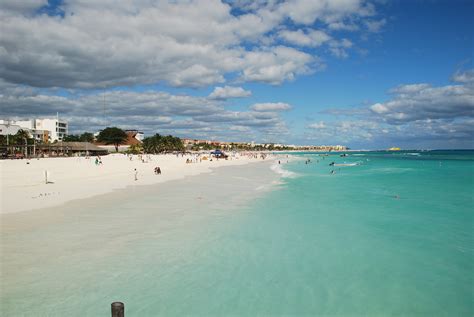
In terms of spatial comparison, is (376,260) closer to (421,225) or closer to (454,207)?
(421,225)

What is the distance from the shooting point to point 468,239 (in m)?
11.7

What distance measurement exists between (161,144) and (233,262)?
114375 mm

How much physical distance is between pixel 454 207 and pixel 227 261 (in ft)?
50.4

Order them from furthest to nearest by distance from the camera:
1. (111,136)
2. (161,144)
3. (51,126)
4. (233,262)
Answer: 1. (51,126)
2. (161,144)
3. (111,136)
4. (233,262)

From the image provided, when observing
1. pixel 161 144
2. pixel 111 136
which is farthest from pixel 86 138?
pixel 161 144

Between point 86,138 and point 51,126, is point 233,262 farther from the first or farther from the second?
point 51,126

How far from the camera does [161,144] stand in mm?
119688

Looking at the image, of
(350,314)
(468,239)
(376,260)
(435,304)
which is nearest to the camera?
(350,314)

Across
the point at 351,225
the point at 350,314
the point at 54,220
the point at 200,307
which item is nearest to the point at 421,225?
the point at 351,225

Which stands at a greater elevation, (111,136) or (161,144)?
(111,136)

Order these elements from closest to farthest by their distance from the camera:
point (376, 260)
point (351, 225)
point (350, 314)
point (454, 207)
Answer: point (350, 314), point (376, 260), point (351, 225), point (454, 207)

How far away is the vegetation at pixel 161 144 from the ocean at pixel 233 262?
102534 mm

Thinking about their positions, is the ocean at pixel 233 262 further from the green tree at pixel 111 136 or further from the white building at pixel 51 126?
the white building at pixel 51 126

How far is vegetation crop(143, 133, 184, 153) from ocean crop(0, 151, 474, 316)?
10253cm
